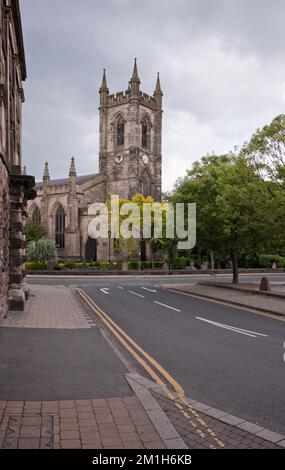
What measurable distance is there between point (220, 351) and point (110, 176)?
56060 millimetres

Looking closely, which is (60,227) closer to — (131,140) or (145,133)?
(131,140)

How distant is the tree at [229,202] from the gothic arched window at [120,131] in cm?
3799

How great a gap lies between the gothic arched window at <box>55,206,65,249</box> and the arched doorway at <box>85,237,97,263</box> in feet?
14.9

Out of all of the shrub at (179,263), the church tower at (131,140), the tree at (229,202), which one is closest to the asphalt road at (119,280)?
the tree at (229,202)

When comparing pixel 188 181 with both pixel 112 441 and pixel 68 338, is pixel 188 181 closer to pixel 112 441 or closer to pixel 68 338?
pixel 68 338

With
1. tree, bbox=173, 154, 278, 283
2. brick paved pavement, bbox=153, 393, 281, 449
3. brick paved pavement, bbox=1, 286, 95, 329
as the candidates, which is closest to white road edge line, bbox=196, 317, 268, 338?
brick paved pavement, bbox=1, 286, 95, 329

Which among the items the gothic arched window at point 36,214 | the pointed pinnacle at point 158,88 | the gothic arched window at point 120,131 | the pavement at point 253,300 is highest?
the pointed pinnacle at point 158,88

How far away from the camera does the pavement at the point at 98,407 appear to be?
4652mm

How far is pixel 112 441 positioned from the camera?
15.0 ft

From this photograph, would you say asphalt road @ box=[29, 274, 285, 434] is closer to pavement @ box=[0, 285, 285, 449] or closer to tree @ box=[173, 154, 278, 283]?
pavement @ box=[0, 285, 285, 449]

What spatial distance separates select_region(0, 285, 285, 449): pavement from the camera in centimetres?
465

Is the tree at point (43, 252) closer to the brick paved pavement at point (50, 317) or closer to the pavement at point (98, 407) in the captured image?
the brick paved pavement at point (50, 317)

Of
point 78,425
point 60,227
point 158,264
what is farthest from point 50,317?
point 60,227
